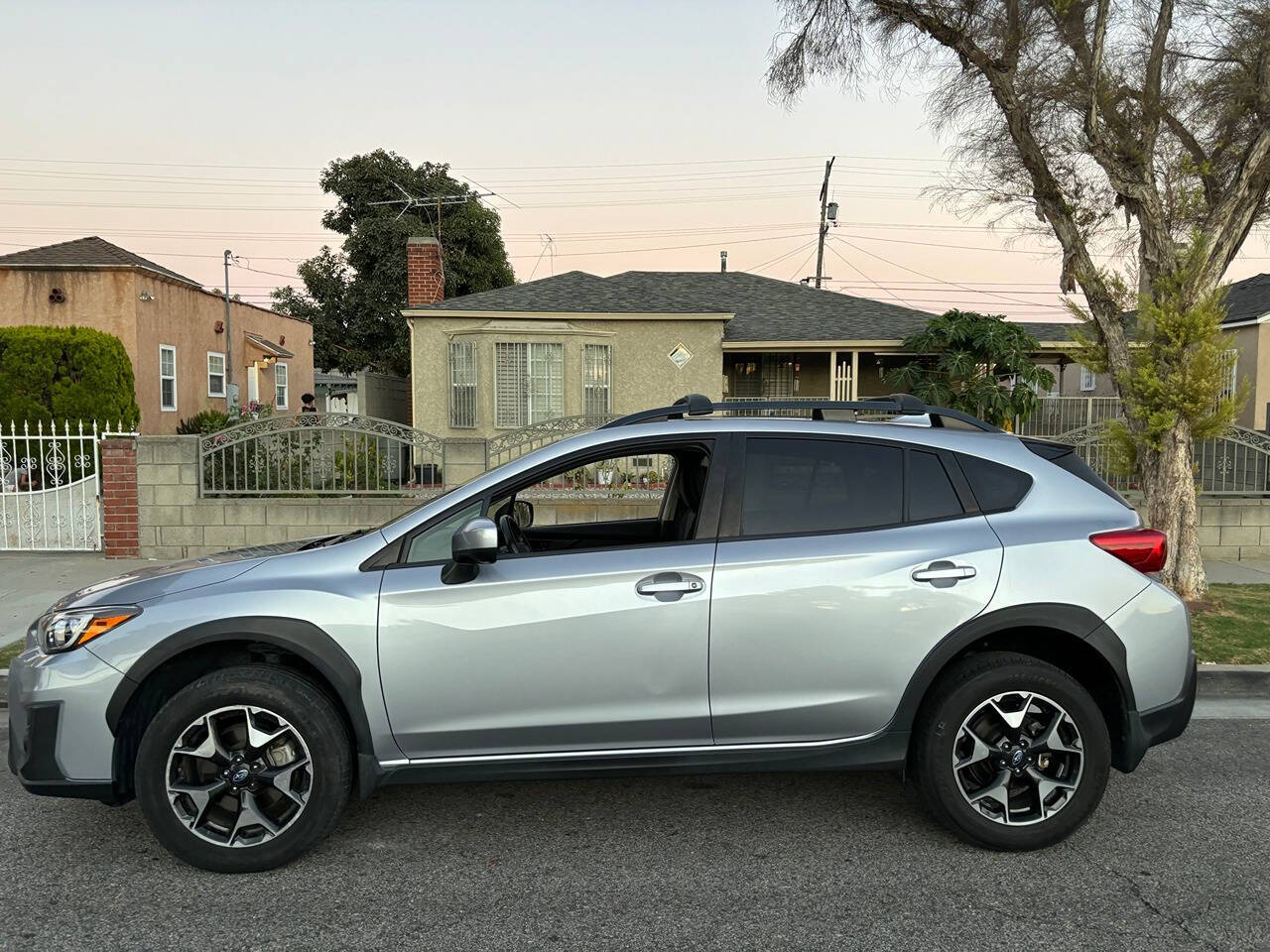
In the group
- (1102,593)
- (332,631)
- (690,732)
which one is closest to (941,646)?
(1102,593)

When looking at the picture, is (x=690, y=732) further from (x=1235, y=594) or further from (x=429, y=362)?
(x=429, y=362)

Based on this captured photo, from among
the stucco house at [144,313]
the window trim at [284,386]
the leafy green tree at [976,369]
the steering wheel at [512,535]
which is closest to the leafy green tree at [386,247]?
the window trim at [284,386]

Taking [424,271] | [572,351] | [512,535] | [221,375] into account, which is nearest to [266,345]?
[221,375]

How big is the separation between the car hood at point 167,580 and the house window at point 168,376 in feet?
65.6

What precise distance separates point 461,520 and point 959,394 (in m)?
13.6

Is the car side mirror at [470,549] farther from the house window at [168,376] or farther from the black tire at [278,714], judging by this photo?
the house window at [168,376]

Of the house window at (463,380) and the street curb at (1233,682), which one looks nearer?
the street curb at (1233,682)

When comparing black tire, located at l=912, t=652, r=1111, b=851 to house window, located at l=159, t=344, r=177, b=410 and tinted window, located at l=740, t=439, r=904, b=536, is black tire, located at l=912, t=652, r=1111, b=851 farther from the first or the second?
house window, located at l=159, t=344, r=177, b=410

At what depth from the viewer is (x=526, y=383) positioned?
16.8 m

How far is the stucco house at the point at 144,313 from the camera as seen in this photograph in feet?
67.2

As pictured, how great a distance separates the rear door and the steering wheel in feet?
3.38

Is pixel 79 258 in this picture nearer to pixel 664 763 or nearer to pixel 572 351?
pixel 572 351

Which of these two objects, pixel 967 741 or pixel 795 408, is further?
pixel 795 408

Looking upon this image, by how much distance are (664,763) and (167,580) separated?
209cm
